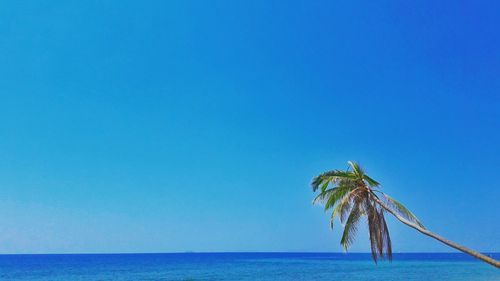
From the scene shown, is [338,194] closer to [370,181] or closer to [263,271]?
[370,181]

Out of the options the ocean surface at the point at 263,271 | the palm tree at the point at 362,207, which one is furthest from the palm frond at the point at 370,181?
the ocean surface at the point at 263,271

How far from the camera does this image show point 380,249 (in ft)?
43.0

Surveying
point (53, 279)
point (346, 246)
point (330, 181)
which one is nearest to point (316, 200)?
point (330, 181)

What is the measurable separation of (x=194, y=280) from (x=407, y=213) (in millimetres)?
31429

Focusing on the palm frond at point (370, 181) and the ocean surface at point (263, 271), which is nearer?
the palm frond at point (370, 181)

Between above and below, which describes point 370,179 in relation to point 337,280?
above

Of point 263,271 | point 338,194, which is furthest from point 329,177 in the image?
point 263,271

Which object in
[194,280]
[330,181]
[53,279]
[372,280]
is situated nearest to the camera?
[330,181]

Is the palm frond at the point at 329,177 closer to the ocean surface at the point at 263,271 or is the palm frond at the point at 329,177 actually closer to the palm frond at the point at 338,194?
the palm frond at the point at 338,194

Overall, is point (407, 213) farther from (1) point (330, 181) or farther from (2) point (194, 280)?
(2) point (194, 280)

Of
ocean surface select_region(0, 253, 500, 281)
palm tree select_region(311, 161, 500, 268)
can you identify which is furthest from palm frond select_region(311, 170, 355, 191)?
ocean surface select_region(0, 253, 500, 281)

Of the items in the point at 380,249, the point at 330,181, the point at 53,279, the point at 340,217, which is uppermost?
the point at 330,181

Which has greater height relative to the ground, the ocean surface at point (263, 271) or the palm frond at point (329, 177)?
the palm frond at point (329, 177)

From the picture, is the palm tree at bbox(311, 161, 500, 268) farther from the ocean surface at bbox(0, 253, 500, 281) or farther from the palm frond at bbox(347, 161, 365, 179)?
the ocean surface at bbox(0, 253, 500, 281)
